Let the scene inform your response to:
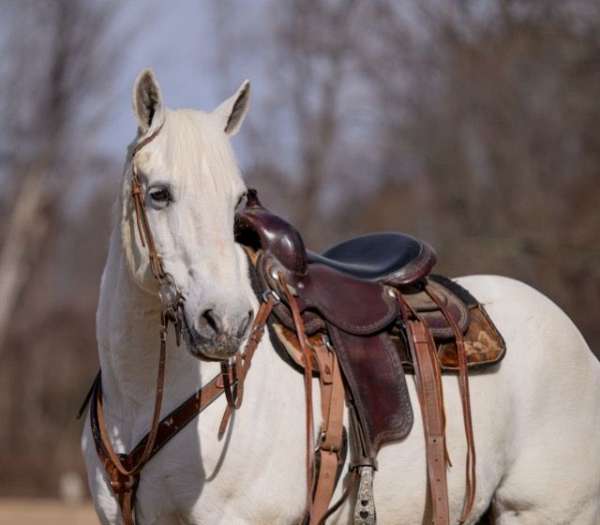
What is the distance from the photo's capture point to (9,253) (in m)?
20.5

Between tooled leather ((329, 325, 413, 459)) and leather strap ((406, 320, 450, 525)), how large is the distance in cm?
7

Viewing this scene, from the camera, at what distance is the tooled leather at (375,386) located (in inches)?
166

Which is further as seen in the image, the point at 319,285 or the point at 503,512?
the point at 503,512

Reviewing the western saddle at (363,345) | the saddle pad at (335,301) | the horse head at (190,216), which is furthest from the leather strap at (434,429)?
the horse head at (190,216)

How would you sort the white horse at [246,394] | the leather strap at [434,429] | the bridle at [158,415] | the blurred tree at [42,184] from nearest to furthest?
1. the white horse at [246,394]
2. the bridle at [158,415]
3. the leather strap at [434,429]
4. the blurred tree at [42,184]

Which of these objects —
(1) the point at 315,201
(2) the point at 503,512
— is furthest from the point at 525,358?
(1) the point at 315,201

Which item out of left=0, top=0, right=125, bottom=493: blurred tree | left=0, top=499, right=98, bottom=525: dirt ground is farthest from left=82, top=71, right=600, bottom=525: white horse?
left=0, top=0, right=125, bottom=493: blurred tree

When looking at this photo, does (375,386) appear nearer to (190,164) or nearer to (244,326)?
(244,326)

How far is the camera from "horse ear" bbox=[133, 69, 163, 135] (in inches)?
144

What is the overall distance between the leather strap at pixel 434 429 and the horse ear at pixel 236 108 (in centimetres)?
115

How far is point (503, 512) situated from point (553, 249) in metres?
9.31

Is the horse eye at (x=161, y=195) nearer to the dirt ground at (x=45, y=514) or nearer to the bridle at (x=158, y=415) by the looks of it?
the bridle at (x=158, y=415)

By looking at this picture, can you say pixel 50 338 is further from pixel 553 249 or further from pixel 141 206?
pixel 141 206

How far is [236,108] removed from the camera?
3.96 meters
